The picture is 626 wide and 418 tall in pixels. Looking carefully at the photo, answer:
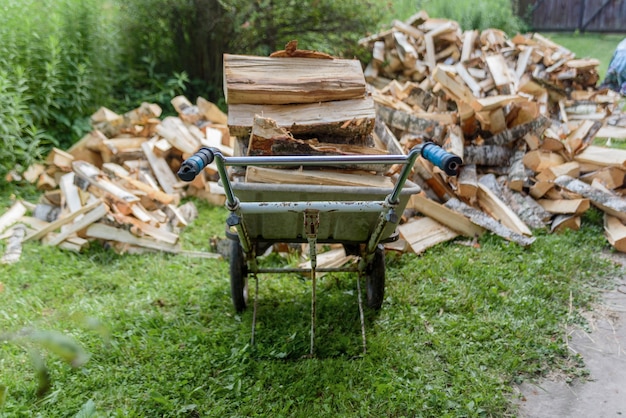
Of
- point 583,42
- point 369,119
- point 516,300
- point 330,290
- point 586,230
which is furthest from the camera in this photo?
point 583,42

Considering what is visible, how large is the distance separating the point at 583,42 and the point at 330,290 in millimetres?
12836

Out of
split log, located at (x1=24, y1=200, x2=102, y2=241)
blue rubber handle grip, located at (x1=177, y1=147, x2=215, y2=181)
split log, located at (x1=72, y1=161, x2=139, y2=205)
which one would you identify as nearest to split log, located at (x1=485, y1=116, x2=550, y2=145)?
split log, located at (x1=72, y1=161, x2=139, y2=205)

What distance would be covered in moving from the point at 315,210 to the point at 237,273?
99cm

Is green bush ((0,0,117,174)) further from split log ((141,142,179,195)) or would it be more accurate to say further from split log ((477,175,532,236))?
split log ((477,175,532,236))

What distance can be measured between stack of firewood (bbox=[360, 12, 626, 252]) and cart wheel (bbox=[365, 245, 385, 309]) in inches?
34.8

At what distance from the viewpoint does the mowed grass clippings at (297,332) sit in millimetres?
2615

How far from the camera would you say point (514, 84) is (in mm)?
6281

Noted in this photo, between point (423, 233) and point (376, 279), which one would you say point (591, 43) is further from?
point (376, 279)

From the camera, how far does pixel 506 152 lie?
5.01 meters

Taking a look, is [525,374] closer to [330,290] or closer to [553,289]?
[553,289]

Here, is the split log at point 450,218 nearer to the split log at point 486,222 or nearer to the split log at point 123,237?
the split log at point 486,222

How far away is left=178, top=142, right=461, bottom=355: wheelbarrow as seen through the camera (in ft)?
7.30

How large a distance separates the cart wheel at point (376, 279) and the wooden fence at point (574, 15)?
13.5 meters

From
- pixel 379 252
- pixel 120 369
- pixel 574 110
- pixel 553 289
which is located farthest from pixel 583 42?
pixel 120 369
